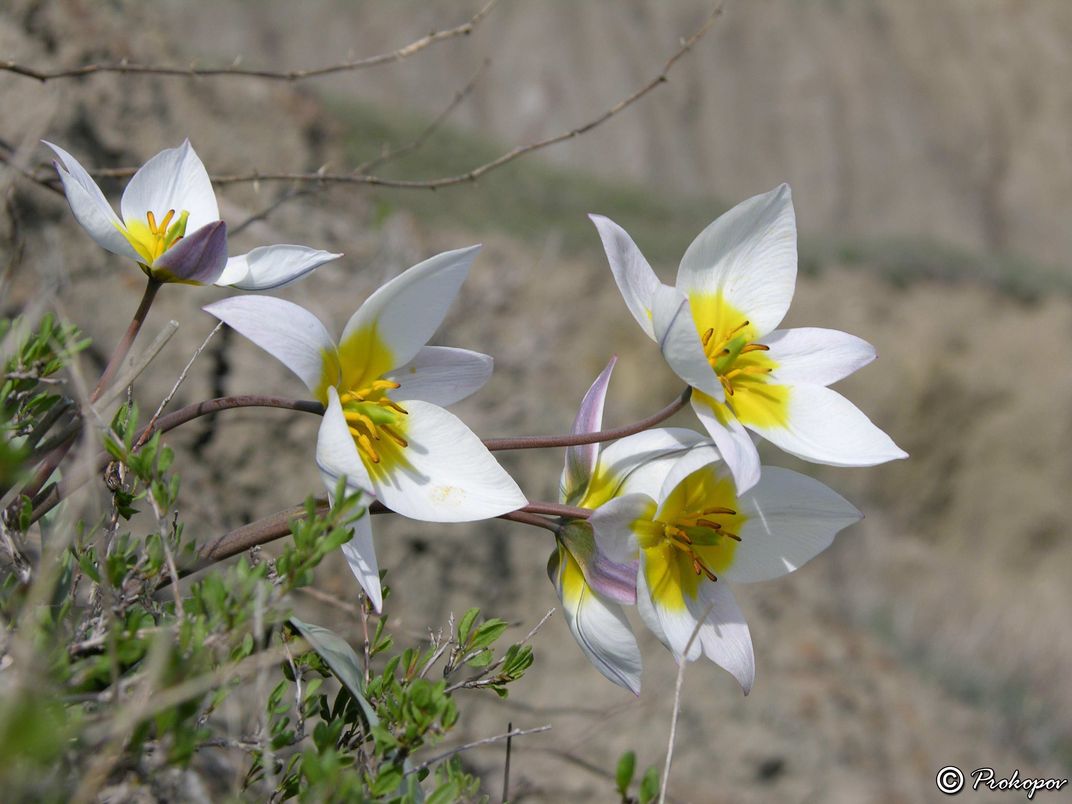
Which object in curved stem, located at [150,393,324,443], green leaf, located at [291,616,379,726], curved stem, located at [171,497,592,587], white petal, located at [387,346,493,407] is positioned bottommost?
green leaf, located at [291,616,379,726]

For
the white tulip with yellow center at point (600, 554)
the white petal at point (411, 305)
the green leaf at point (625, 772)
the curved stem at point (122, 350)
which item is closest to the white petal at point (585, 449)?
the white tulip with yellow center at point (600, 554)

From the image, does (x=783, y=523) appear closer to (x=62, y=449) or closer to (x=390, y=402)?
(x=390, y=402)

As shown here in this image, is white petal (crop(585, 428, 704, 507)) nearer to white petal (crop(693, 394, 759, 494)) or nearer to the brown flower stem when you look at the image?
white petal (crop(693, 394, 759, 494))

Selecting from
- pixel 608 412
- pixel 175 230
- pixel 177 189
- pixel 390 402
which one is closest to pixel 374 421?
pixel 390 402

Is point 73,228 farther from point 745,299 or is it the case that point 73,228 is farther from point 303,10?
point 303,10

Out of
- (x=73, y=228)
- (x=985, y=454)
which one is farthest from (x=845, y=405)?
(x=985, y=454)

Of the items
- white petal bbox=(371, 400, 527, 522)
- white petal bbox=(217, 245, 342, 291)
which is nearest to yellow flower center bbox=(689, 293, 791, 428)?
white petal bbox=(371, 400, 527, 522)
